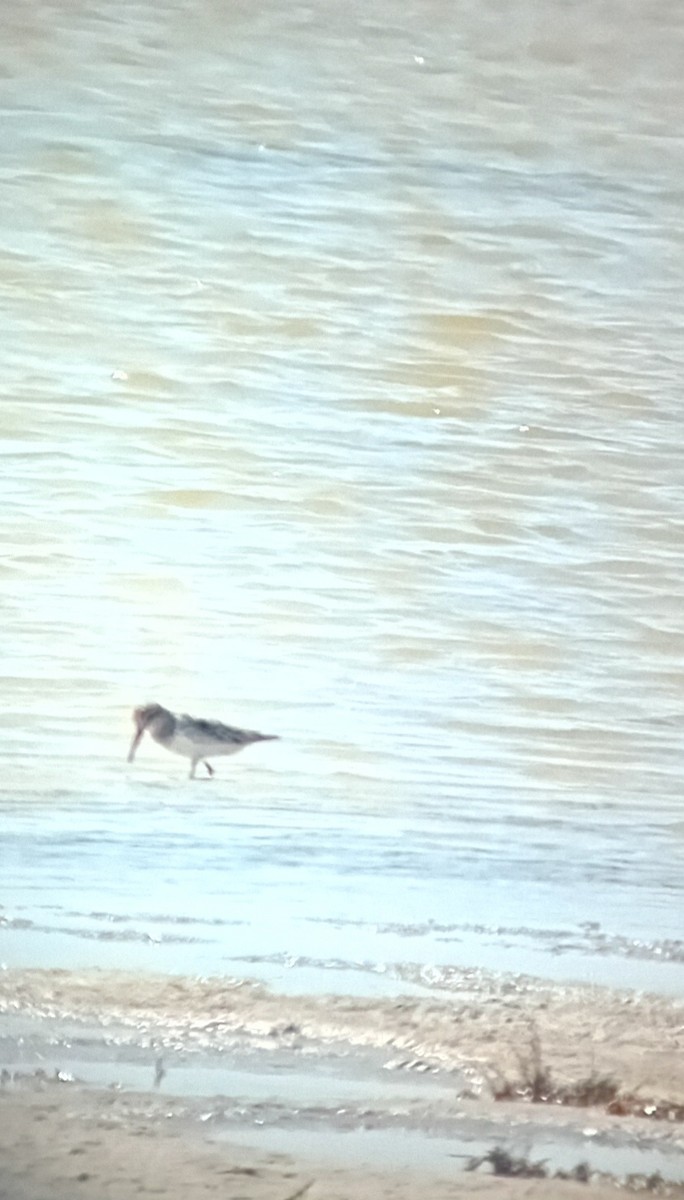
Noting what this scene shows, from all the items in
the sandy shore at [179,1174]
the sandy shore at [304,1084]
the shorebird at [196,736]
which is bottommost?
the sandy shore at [179,1174]

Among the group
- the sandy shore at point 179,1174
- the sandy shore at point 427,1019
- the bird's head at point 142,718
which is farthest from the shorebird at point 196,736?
the sandy shore at point 179,1174

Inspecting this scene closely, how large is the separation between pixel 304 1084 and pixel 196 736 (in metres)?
0.52

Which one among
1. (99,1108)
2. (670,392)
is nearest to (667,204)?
(670,392)

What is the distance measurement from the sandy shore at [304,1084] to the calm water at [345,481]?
59 millimetres

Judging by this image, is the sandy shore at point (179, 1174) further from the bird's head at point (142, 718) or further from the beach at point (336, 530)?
the bird's head at point (142, 718)

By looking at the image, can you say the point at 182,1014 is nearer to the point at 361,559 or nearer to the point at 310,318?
the point at 361,559

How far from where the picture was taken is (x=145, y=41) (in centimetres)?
226

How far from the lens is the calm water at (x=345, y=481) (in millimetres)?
2164

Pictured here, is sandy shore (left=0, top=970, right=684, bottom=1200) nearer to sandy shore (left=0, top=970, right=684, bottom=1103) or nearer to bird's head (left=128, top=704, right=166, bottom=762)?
sandy shore (left=0, top=970, right=684, bottom=1103)

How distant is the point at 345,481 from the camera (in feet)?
7.27

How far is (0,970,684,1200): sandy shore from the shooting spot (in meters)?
2.01

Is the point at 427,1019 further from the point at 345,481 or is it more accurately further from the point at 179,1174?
the point at 345,481

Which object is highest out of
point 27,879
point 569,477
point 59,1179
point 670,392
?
point 670,392

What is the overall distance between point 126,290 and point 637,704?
0.99 m
